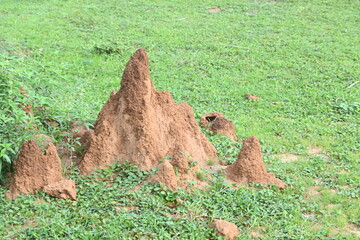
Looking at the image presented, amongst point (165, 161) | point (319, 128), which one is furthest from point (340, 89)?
point (165, 161)

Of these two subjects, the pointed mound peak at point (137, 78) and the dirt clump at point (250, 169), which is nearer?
the dirt clump at point (250, 169)

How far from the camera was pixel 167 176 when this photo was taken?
5547 mm

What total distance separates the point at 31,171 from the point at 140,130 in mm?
1293


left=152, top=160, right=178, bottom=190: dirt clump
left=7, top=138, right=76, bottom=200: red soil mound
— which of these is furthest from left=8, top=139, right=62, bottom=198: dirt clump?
left=152, top=160, right=178, bottom=190: dirt clump

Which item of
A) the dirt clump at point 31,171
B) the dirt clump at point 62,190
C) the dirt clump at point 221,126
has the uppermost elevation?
the dirt clump at point 31,171

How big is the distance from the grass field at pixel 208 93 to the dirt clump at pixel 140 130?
0.75 ft

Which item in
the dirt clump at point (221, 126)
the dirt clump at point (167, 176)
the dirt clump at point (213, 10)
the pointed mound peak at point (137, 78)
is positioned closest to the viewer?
the dirt clump at point (167, 176)

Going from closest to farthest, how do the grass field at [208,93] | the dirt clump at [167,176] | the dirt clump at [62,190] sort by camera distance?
the grass field at [208,93]
the dirt clump at [62,190]
the dirt clump at [167,176]

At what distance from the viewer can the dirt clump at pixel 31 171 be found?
5414 mm

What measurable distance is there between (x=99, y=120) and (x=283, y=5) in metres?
11.4

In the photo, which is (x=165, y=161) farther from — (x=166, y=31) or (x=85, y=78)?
(x=166, y=31)

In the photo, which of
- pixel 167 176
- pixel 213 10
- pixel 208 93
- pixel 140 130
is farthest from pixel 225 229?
pixel 213 10

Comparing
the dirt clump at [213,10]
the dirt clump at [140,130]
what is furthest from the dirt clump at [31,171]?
the dirt clump at [213,10]

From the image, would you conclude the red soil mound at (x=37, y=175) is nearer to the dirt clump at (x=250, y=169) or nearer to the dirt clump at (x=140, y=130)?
the dirt clump at (x=140, y=130)
